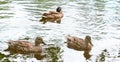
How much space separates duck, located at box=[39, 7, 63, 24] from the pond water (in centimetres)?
32

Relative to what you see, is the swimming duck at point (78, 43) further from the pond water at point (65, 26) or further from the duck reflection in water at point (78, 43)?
the pond water at point (65, 26)

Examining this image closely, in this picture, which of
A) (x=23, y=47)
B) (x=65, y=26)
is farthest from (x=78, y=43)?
(x=65, y=26)

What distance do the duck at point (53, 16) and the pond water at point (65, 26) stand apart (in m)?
0.32

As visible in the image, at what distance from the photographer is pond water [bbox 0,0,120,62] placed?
1700cm

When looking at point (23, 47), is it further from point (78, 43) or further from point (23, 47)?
point (78, 43)

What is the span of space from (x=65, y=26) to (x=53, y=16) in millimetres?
3892

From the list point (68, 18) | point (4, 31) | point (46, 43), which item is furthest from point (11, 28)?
point (68, 18)

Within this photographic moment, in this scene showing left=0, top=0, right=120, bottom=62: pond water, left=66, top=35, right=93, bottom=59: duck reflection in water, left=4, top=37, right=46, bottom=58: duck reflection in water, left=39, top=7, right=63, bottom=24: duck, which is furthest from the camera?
left=39, top=7, right=63, bottom=24: duck

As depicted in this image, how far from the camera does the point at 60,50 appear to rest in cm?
1748

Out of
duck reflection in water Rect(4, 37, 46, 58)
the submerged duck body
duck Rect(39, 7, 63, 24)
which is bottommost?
duck Rect(39, 7, 63, 24)

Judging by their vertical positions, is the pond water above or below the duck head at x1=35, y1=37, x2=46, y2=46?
below

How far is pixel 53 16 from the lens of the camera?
26047 mm

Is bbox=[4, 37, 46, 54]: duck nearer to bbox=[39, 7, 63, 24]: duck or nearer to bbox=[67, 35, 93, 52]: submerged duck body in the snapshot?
bbox=[67, 35, 93, 52]: submerged duck body

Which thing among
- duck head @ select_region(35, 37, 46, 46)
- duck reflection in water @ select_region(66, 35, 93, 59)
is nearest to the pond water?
duck reflection in water @ select_region(66, 35, 93, 59)
